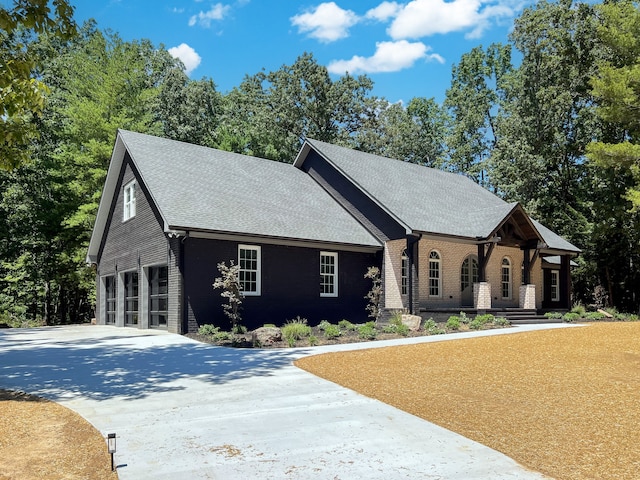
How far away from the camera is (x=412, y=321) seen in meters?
18.7

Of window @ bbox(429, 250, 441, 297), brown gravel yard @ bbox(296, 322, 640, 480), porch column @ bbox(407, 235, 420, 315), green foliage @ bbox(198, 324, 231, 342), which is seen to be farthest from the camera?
window @ bbox(429, 250, 441, 297)

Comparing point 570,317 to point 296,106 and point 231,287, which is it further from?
point 296,106

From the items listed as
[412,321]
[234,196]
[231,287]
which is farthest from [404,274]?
[231,287]

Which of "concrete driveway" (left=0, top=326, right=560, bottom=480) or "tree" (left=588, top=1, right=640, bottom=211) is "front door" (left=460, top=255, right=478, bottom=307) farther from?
"concrete driveway" (left=0, top=326, right=560, bottom=480)

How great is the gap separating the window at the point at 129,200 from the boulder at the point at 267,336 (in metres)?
9.11

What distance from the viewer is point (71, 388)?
→ 29.0ft

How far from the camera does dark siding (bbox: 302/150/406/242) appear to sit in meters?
21.9

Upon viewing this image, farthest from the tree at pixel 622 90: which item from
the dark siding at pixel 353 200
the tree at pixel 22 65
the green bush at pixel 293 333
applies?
the tree at pixel 22 65

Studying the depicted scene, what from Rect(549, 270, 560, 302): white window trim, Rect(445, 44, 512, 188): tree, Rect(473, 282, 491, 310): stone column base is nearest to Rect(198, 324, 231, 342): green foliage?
Rect(473, 282, 491, 310): stone column base

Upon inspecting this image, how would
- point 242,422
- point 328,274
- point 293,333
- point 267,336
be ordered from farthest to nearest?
point 328,274
point 293,333
point 267,336
point 242,422

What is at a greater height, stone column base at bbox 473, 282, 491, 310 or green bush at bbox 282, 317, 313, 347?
stone column base at bbox 473, 282, 491, 310

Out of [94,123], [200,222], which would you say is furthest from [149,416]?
[94,123]

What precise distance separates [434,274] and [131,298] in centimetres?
1289

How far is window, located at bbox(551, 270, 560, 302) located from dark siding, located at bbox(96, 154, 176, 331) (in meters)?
21.9
